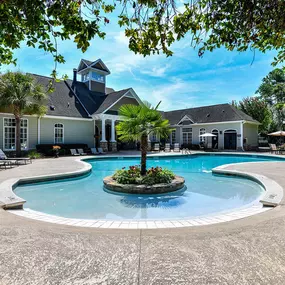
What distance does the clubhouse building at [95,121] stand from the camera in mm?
18531

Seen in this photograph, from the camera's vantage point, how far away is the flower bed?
737 centimetres

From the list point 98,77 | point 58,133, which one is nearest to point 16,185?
point 58,133

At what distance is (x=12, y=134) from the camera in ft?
57.6

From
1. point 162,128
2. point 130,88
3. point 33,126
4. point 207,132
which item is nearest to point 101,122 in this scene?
point 130,88

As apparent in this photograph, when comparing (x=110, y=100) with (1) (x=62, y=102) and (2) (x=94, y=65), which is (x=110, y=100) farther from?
(2) (x=94, y=65)

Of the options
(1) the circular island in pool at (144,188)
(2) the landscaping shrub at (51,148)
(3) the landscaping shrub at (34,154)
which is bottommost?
(1) the circular island in pool at (144,188)

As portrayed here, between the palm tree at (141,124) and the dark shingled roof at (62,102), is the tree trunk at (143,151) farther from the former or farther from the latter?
the dark shingled roof at (62,102)

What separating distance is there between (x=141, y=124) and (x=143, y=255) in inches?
239

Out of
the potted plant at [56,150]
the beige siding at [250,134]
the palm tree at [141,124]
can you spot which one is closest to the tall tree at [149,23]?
the palm tree at [141,124]

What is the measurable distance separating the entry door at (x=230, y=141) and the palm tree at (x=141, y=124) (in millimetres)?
19165

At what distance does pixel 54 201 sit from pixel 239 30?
659cm

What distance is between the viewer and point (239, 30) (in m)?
3.29

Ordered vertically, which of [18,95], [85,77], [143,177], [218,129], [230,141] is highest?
[85,77]

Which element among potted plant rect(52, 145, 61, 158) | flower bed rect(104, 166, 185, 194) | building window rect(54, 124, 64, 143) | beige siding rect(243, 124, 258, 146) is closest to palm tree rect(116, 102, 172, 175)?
flower bed rect(104, 166, 185, 194)
